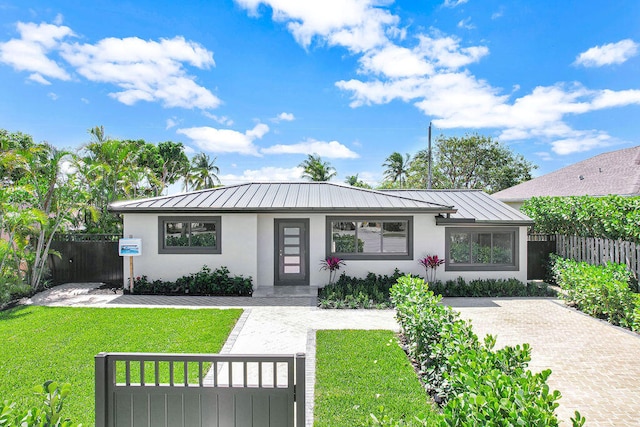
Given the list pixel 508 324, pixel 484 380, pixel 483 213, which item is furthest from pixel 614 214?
pixel 484 380

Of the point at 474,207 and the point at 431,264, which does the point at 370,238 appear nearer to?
the point at 431,264

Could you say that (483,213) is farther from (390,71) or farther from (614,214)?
(390,71)

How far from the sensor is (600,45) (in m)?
14.6

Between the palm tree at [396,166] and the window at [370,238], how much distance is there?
31.6 m

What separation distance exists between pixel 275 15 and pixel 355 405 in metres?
11.8

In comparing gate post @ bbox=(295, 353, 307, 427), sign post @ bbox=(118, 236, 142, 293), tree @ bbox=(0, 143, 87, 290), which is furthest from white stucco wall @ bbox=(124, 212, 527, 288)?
gate post @ bbox=(295, 353, 307, 427)

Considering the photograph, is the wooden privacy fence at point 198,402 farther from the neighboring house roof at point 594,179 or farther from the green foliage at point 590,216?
the neighboring house roof at point 594,179

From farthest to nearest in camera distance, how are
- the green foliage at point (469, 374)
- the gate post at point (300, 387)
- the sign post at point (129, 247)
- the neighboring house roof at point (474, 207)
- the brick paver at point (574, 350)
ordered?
the neighboring house roof at point (474, 207), the sign post at point (129, 247), the brick paver at point (574, 350), the gate post at point (300, 387), the green foliage at point (469, 374)

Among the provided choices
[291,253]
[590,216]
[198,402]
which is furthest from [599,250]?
[198,402]

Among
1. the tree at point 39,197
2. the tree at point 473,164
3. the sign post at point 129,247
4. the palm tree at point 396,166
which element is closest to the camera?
the tree at point 39,197

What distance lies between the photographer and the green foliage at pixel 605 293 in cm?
713

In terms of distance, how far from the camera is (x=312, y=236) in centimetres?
1045

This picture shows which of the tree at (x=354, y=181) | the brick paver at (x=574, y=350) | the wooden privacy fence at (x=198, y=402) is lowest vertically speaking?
the brick paver at (x=574, y=350)

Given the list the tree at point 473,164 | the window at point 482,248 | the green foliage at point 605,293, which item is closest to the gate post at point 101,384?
the green foliage at point 605,293
